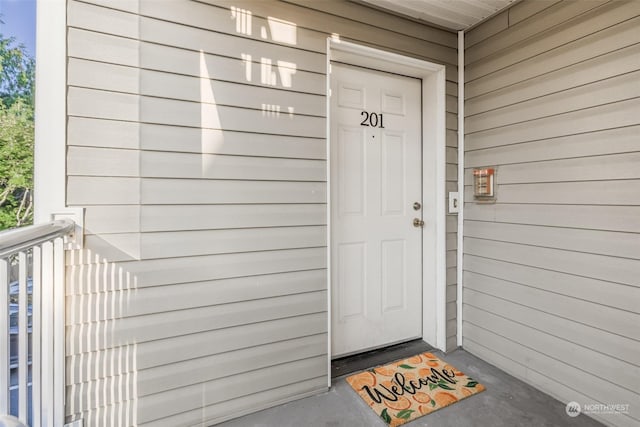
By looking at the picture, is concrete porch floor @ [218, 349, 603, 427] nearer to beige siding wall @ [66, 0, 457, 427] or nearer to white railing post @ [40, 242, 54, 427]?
beige siding wall @ [66, 0, 457, 427]

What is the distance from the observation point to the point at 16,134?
4.27 feet

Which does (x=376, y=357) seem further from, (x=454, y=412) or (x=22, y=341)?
(x=22, y=341)

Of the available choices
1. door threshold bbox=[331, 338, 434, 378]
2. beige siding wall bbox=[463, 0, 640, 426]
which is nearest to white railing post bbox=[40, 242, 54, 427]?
door threshold bbox=[331, 338, 434, 378]

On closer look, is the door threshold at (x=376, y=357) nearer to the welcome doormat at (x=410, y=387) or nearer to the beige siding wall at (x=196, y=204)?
the welcome doormat at (x=410, y=387)

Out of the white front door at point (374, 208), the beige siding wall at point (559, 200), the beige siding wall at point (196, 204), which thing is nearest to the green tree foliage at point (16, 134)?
the beige siding wall at point (196, 204)

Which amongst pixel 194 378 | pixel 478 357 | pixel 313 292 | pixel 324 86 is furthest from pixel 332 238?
pixel 478 357

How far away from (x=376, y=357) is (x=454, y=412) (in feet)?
2.07

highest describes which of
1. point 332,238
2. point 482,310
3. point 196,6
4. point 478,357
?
point 196,6

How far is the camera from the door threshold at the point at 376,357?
2.07 m

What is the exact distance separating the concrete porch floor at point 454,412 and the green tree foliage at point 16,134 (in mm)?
1415

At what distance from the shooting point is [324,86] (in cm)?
183

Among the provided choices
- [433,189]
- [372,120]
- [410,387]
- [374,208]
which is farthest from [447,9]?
[410,387]

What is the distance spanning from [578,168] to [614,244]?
Result: 0.43 metres

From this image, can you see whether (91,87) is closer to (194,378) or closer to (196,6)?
(196,6)
